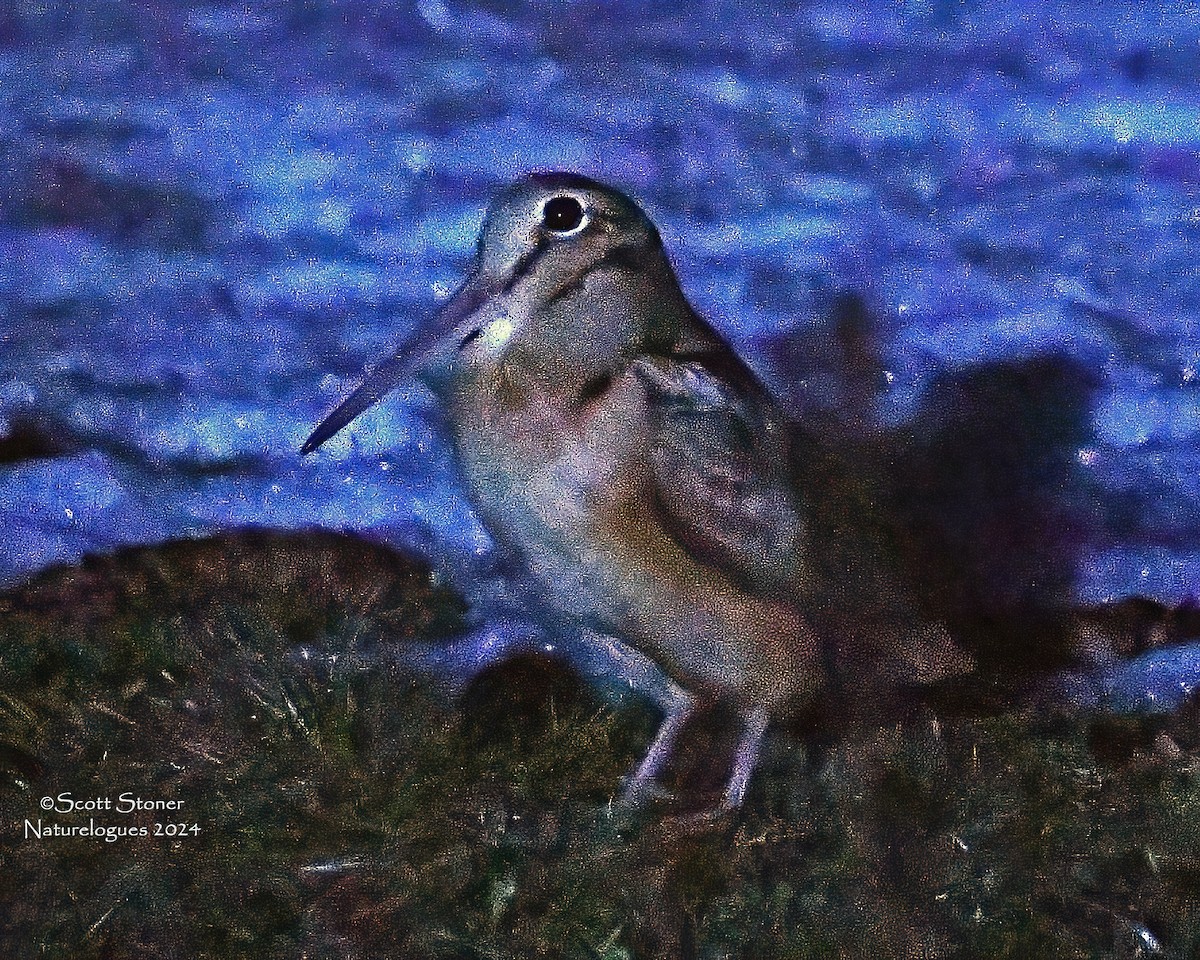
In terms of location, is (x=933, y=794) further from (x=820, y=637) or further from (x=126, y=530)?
(x=126, y=530)

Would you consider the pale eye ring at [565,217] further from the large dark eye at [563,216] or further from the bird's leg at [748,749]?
the bird's leg at [748,749]

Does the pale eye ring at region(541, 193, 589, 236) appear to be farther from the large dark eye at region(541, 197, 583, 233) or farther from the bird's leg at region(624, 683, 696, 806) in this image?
the bird's leg at region(624, 683, 696, 806)

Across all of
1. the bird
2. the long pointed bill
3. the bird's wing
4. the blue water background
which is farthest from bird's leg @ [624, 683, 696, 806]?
the long pointed bill

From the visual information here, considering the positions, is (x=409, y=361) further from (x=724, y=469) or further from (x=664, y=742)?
(x=664, y=742)

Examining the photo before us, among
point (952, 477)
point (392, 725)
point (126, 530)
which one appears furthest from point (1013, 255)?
point (126, 530)

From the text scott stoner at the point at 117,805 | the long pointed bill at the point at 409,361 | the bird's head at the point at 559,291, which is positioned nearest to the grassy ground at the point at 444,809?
the text scott stoner at the point at 117,805

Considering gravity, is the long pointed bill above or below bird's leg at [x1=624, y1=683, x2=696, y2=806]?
above

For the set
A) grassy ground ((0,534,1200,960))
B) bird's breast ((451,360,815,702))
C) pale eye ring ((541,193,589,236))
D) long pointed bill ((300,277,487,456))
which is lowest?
grassy ground ((0,534,1200,960))

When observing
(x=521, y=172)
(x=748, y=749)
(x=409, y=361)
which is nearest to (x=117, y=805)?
(x=409, y=361)
